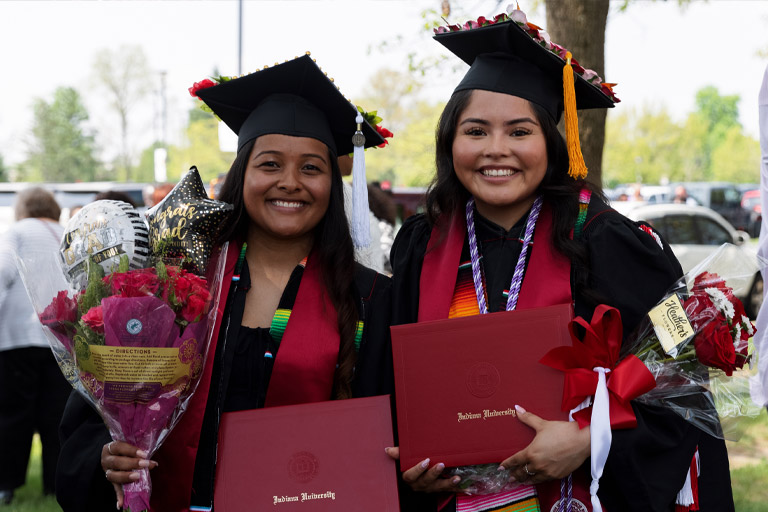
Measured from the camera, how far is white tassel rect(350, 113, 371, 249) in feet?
9.34

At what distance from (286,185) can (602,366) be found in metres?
1.22

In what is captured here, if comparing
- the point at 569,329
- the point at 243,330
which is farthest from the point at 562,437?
the point at 243,330

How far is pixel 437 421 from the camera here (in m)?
2.21

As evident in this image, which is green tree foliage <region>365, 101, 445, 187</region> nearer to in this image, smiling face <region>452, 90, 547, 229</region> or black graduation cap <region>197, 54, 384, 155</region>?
black graduation cap <region>197, 54, 384, 155</region>

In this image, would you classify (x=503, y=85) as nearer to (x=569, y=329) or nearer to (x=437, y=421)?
(x=569, y=329)

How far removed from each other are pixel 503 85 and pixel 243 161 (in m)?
0.98

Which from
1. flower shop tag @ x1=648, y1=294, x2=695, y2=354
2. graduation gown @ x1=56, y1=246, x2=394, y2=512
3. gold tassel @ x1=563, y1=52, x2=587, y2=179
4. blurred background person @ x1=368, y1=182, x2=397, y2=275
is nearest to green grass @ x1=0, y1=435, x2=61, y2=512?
graduation gown @ x1=56, y1=246, x2=394, y2=512

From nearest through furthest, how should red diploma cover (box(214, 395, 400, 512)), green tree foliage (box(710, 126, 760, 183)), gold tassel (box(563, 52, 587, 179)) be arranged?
1. red diploma cover (box(214, 395, 400, 512))
2. gold tassel (box(563, 52, 587, 179))
3. green tree foliage (box(710, 126, 760, 183))

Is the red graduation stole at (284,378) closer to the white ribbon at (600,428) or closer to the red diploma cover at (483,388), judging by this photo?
the red diploma cover at (483,388)

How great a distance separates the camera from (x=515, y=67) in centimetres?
261

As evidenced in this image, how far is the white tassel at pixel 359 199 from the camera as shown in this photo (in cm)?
285

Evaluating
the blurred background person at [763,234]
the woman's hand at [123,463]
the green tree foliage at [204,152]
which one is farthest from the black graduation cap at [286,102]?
the green tree foliage at [204,152]

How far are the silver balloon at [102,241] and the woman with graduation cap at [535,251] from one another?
2.93 feet

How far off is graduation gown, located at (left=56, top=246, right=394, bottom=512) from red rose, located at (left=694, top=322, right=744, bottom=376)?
100 cm
